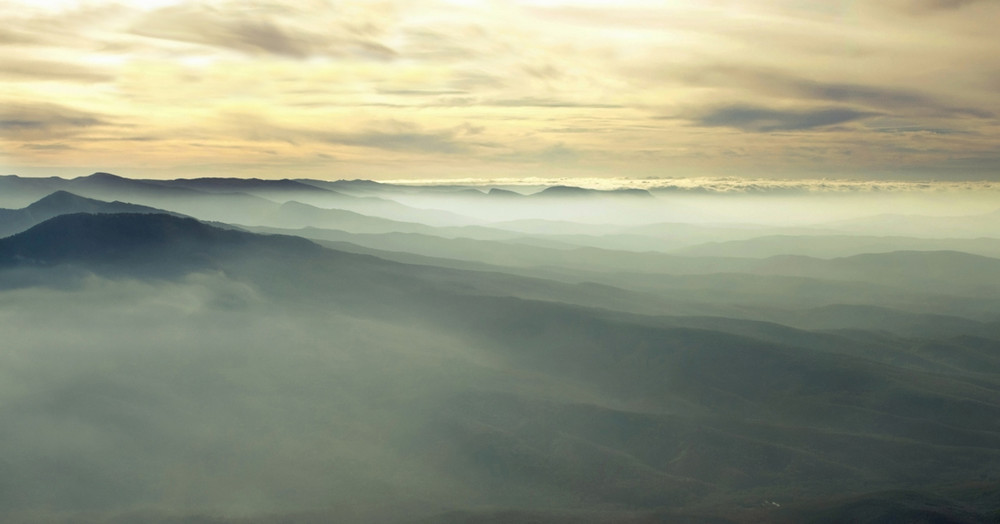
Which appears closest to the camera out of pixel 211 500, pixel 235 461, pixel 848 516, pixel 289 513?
pixel 848 516

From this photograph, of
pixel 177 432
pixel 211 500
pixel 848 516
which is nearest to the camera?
pixel 848 516

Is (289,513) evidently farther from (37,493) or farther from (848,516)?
(848,516)

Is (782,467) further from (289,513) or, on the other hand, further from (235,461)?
(235,461)

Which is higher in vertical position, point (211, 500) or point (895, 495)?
point (895, 495)

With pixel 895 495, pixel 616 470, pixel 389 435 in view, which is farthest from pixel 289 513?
pixel 895 495

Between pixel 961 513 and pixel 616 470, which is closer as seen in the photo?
pixel 961 513

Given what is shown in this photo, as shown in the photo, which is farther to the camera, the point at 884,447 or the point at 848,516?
the point at 884,447

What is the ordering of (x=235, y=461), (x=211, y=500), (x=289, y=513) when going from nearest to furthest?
(x=289, y=513), (x=211, y=500), (x=235, y=461)

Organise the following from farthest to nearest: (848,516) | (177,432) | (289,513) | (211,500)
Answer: (177,432) < (211,500) < (289,513) < (848,516)

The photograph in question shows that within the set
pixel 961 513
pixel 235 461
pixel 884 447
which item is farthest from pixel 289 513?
pixel 884 447

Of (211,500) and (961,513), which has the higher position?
(961,513)
